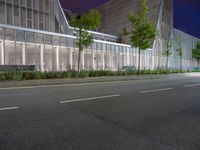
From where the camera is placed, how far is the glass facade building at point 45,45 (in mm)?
24953

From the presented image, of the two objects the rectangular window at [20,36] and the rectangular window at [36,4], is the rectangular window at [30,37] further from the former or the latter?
the rectangular window at [36,4]

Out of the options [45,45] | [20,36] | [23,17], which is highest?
[23,17]

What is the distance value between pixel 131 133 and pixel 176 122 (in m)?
1.61

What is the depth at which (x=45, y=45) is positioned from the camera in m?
27.9

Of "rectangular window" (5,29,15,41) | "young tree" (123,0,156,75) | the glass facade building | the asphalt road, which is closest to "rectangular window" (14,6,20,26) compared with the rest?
the glass facade building

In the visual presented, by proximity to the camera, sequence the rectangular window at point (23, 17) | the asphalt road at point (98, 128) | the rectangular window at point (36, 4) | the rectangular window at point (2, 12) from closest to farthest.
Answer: the asphalt road at point (98, 128), the rectangular window at point (2, 12), the rectangular window at point (23, 17), the rectangular window at point (36, 4)

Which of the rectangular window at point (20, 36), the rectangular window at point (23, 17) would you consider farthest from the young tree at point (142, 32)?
the rectangular window at point (23, 17)

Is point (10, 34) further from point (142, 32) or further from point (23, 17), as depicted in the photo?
point (142, 32)

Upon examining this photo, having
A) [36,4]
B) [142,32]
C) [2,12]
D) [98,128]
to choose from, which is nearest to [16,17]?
[2,12]

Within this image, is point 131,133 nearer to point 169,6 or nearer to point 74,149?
point 74,149

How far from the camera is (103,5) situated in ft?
249

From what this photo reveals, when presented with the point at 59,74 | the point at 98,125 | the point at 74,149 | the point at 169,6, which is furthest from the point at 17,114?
the point at 169,6

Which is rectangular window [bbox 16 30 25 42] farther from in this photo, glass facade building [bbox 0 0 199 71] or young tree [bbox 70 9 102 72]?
young tree [bbox 70 9 102 72]

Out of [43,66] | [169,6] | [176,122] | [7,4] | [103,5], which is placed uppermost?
[103,5]
